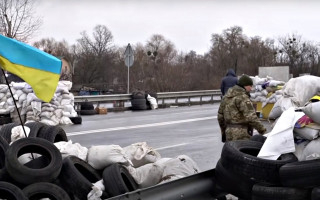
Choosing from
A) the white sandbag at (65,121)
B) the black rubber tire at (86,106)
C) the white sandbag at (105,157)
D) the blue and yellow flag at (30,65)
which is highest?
the blue and yellow flag at (30,65)

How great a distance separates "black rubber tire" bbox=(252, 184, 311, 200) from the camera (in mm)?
4617

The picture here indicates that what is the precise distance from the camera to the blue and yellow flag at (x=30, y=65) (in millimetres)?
5160

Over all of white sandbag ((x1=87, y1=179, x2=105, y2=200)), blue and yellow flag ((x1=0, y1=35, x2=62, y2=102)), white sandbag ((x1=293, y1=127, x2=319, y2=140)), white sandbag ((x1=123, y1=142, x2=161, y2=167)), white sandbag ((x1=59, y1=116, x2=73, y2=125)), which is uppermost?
blue and yellow flag ((x1=0, y1=35, x2=62, y2=102))

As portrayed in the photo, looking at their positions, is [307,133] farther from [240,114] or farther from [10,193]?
[10,193]

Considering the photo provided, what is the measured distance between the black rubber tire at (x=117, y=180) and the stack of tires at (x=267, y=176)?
3.49 ft

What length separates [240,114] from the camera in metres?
7.11

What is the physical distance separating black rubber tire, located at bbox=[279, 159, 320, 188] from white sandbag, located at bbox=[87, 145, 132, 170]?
2004mm

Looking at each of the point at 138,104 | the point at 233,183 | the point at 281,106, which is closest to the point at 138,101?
the point at 138,104

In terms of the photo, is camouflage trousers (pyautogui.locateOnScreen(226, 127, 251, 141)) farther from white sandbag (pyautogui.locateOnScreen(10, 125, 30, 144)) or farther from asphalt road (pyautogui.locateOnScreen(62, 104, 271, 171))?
white sandbag (pyautogui.locateOnScreen(10, 125, 30, 144))

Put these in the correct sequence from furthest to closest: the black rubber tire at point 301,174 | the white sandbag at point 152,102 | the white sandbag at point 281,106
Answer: the white sandbag at point 152,102 < the white sandbag at point 281,106 < the black rubber tire at point 301,174

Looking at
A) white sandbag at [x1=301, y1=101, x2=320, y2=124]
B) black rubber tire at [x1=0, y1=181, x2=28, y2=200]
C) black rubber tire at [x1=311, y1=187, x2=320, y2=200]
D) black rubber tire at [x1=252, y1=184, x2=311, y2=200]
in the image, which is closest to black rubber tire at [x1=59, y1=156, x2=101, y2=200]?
black rubber tire at [x1=0, y1=181, x2=28, y2=200]

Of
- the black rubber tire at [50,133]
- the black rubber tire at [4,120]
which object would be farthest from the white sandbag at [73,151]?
the black rubber tire at [4,120]

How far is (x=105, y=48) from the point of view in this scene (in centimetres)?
7538

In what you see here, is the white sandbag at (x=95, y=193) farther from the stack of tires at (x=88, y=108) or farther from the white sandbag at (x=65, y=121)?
the stack of tires at (x=88, y=108)
